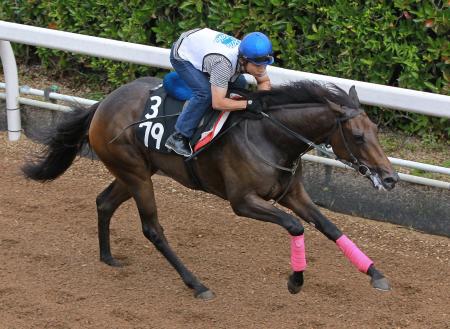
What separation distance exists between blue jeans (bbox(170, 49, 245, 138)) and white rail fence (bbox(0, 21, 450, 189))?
935 millimetres

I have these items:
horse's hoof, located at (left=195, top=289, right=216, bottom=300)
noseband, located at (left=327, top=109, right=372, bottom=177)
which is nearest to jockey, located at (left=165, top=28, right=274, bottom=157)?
noseband, located at (left=327, top=109, right=372, bottom=177)

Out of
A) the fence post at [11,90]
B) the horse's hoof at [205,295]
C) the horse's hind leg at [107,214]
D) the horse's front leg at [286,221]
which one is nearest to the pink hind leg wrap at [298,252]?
the horse's front leg at [286,221]

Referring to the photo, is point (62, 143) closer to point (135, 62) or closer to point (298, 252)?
point (135, 62)

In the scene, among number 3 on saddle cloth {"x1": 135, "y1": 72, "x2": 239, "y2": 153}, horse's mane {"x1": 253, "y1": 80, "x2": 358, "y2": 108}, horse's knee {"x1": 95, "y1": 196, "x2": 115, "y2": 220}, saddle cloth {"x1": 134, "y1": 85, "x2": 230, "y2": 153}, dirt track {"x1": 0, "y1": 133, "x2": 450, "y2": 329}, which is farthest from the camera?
horse's knee {"x1": 95, "y1": 196, "x2": 115, "y2": 220}

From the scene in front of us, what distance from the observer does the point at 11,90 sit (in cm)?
858

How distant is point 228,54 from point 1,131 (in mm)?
3928

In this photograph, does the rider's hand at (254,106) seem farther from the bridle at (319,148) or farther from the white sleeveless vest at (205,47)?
the white sleeveless vest at (205,47)

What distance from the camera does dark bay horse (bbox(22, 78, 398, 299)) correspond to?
18.3 feet

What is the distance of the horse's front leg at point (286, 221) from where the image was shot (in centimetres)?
575

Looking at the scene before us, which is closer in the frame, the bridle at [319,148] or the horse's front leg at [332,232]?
the bridle at [319,148]

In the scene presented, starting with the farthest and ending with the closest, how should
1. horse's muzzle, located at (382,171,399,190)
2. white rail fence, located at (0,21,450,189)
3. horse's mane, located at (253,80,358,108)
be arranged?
white rail fence, located at (0,21,450,189), horse's mane, located at (253,80,358,108), horse's muzzle, located at (382,171,399,190)

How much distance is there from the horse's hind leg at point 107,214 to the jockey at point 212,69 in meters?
0.81

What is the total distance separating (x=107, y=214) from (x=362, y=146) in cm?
211

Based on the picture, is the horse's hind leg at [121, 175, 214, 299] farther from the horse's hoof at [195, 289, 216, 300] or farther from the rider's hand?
the rider's hand
